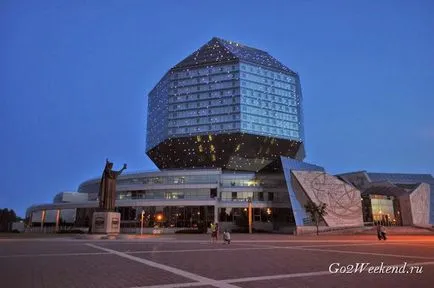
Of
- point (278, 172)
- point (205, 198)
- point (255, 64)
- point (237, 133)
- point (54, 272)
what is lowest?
point (54, 272)

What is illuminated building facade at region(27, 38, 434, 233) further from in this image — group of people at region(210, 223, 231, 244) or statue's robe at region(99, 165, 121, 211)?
group of people at region(210, 223, 231, 244)

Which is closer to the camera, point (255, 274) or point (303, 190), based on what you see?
point (255, 274)

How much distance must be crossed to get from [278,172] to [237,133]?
15297 mm

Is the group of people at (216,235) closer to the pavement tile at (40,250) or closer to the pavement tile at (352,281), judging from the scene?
the pavement tile at (40,250)

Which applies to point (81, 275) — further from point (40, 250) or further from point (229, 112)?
point (229, 112)

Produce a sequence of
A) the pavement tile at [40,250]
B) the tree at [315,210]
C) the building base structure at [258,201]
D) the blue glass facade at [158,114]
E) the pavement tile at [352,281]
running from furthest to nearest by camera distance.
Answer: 1. the blue glass facade at [158,114]
2. the building base structure at [258,201]
3. the tree at [315,210]
4. the pavement tile at [40,250]
5. the pavement tile at [352,281]

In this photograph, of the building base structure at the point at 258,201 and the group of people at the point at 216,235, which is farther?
the building base structure at the point at 258,201

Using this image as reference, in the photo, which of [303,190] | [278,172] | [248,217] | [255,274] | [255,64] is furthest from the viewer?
[255,64]

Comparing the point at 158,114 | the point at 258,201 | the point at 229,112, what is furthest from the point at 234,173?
the point at 158,114

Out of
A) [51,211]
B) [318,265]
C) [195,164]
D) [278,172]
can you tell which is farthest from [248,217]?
[318,265]

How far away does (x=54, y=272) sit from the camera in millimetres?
13695

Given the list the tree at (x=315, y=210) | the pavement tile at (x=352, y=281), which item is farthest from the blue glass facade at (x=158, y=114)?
the pavement tile at (x=352, y=281)

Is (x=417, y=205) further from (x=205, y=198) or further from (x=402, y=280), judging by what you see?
(x=402, y=280)

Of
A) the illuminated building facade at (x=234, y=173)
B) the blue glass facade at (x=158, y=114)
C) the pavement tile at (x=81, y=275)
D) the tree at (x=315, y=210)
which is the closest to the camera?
the pavement tile at (x=81, y=275)
